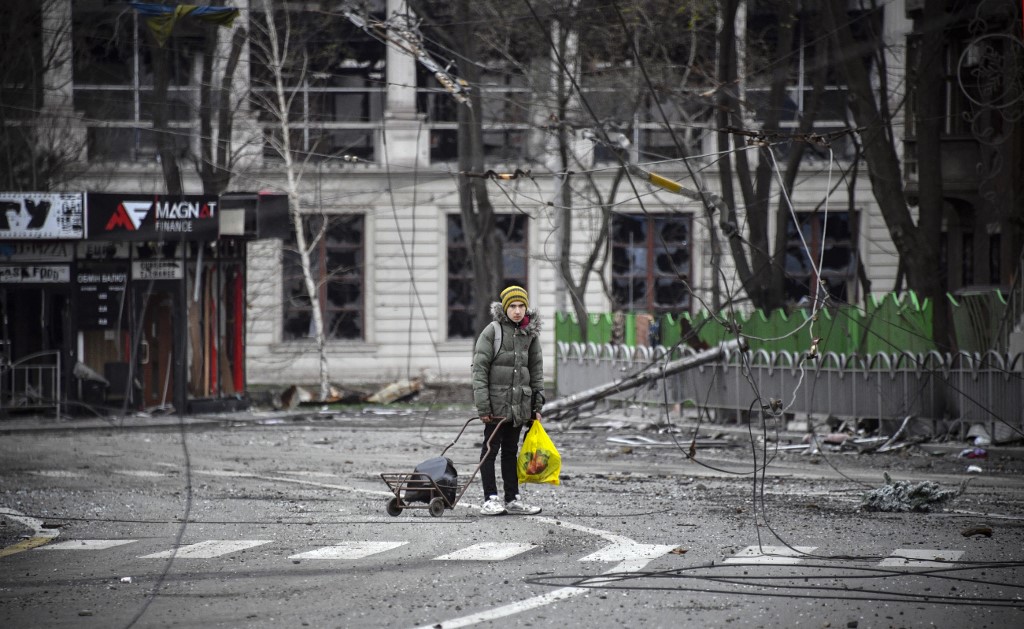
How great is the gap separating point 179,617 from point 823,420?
14757 mm

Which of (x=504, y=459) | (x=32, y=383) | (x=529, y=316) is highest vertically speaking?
(x=529, y=316)

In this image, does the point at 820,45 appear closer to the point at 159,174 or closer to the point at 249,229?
the point at 249,229

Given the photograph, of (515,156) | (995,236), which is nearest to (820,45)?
(995,236)

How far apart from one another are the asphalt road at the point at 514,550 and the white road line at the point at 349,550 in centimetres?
3

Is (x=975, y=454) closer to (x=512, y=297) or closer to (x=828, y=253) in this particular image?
(x=512, y=297)

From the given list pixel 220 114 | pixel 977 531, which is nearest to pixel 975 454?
pixel 977 531

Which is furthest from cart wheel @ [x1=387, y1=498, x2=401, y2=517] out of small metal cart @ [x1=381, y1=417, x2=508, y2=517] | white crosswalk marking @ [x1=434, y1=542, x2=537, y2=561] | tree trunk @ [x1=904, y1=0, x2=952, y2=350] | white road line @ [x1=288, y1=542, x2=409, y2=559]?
tree trunk @ [x1=904, y1=0, x2=952, y2=350]

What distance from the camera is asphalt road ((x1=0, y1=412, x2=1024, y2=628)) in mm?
7121

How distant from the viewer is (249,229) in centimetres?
2516

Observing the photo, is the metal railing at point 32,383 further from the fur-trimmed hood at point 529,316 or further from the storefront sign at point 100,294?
the fur-trimmed hood at point 529,316

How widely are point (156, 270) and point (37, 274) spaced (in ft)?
6.47

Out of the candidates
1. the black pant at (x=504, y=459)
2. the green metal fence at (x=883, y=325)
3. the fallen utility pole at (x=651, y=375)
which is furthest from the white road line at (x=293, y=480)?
the fallen utility pole at (x=651, y=375)

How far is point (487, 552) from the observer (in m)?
9.07

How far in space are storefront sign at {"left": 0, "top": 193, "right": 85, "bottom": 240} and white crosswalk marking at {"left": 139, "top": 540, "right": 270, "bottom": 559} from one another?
15572mm
